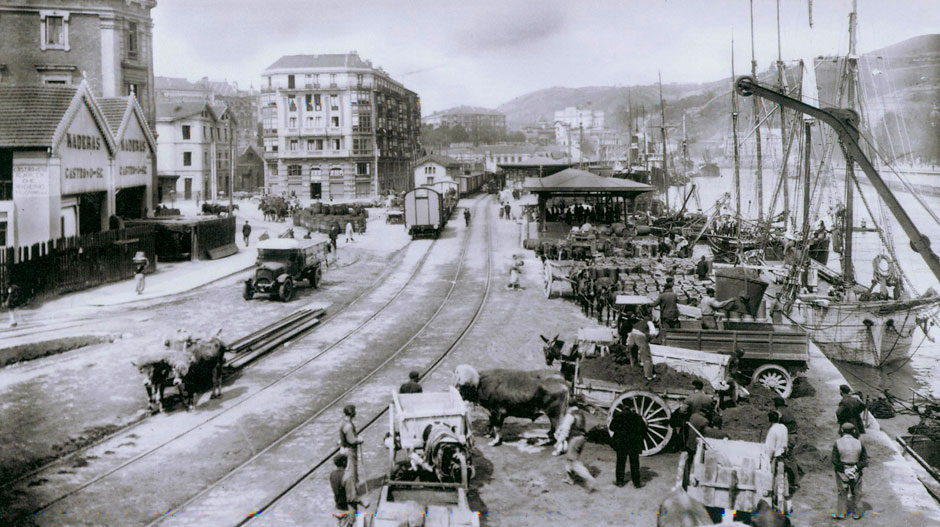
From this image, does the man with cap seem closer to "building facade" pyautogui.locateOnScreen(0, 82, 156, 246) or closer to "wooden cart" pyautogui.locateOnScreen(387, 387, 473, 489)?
"wooden cart" pyautogui.locateOnScreen(387, 387, 473, 489)

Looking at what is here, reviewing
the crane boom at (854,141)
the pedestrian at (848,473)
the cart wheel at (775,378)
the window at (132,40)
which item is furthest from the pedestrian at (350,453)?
the window at (132,40)

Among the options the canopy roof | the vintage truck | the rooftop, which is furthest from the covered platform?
the rooftop

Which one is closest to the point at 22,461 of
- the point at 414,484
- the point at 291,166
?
the point at 414,484

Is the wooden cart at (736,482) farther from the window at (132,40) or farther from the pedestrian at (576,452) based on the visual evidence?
the window at (132,40)

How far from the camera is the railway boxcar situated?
51375 mm

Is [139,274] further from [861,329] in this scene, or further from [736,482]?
[861,329]

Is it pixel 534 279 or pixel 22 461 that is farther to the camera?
pixel 534 279

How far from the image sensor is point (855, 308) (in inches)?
1019

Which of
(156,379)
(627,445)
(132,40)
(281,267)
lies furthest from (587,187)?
(627,445)

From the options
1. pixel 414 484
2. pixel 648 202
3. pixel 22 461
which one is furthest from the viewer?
pixel 648 202

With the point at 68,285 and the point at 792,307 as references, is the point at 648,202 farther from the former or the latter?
the point at 68,285

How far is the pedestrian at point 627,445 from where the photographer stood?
11844mm

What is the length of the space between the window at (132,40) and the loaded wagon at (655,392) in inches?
617

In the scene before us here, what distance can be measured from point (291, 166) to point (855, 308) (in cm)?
7859
